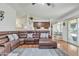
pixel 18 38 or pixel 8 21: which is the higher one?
pixel 8 21

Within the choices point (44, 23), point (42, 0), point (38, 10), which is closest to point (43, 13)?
point (38, 10)

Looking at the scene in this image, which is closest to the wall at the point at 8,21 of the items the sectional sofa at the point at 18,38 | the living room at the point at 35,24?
the living room at the point at 35,24

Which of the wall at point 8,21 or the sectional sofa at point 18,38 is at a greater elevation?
the wall at point 8,21

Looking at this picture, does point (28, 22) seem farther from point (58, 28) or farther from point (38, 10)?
point (58, 28)

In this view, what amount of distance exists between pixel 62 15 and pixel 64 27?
1.13 ft

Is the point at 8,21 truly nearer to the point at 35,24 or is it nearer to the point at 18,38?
the point at 18,38

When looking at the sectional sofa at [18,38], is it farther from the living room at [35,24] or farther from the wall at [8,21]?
the wall at [8,21]

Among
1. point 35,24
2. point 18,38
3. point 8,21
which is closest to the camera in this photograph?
point 8,21

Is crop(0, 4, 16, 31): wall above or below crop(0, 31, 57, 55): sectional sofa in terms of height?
above

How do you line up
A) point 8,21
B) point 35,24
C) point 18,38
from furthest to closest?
point 35,24 → point 18,38 → point 8,21

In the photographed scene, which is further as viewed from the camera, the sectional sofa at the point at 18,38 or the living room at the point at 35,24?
the sectional sofa at the point at 18,38

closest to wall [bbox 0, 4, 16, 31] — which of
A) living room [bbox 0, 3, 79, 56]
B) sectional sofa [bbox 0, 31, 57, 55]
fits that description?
living room [bbox 0, 3, 79, 56]

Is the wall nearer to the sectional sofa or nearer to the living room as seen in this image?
the living room

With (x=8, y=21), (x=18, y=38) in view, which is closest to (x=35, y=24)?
(x=18, y=38)
